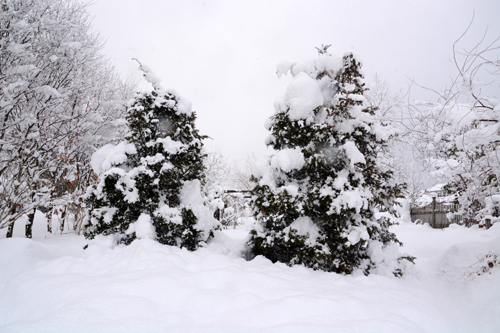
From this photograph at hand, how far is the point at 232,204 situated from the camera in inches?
707

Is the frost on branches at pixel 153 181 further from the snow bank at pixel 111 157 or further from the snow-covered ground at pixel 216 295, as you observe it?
the snow-covered ground at pixel 216 295

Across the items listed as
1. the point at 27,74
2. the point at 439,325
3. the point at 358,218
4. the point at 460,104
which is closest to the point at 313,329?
the point at 439,325

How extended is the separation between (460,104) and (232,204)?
15.2m

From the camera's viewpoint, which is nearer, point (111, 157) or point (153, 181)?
point (153, 181)

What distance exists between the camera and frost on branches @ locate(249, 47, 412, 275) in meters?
4.59

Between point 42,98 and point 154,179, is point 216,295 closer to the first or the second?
point 154,179

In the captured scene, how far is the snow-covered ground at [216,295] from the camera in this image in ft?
8.79

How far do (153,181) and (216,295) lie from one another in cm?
267

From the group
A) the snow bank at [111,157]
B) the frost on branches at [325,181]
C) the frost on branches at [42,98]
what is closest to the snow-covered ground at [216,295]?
the frost on branches at [325,181]

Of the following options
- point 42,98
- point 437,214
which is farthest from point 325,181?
point 437,214

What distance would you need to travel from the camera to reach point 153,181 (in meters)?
5.15

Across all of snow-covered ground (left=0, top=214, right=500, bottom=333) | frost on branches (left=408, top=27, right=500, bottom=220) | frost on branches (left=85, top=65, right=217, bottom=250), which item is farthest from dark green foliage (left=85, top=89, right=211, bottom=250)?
frost on branches (left=408, top=27, right=500, bottom=220)

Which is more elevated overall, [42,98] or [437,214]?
[42,98]

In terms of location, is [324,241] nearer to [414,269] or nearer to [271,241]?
[271,241]
